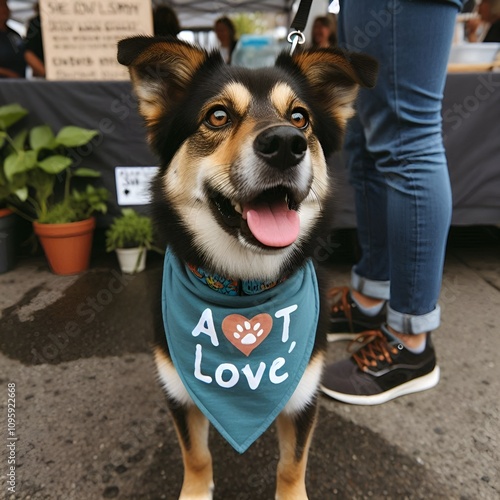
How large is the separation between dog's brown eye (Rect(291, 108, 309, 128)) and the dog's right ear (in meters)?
0.35

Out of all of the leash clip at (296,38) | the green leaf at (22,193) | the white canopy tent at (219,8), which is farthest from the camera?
the white canopy tent at (219,8)

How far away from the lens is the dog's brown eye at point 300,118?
4.25 feet

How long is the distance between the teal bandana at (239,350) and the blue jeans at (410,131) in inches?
22.4

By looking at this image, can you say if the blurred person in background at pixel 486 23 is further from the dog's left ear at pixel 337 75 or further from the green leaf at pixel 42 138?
the green leaf at pixel 42 138

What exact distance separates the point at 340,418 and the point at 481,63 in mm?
2590

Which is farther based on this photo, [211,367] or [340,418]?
[340,418]

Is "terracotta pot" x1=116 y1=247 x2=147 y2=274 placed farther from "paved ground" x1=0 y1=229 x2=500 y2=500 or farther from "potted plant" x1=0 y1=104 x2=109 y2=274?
"paved ground" x1=0 y1=229 x2=500 y2=500

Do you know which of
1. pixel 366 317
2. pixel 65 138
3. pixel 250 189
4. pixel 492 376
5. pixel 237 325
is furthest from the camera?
pixel 65 138

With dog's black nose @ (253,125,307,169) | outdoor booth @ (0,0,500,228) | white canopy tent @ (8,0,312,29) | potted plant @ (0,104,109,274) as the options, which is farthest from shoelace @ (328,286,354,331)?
white canopy tent @ (8,0,312,29)

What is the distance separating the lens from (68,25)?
2836 mm

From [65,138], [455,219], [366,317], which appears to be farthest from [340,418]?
[65,138]

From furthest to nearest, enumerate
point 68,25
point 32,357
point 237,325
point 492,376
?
point 68,25, point 32,357, point 492,376, point 237,325

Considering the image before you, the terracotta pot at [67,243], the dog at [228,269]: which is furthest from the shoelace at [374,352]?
the terracotta pot at [67,243]

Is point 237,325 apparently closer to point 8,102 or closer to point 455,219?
point 455,219
